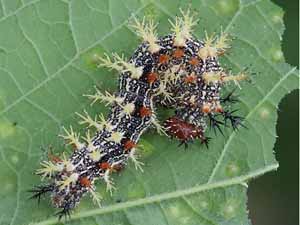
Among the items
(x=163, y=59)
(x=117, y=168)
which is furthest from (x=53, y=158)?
(x=163, y=59)

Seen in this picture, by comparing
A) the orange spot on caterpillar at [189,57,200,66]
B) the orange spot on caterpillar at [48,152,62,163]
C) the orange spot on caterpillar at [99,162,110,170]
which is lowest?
the orange spot on caterpillar at [99,162,110,170]

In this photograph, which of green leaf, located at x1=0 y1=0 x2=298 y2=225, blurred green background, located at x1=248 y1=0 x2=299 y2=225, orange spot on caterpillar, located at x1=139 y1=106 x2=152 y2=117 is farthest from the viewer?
blurred green background, located at x1=248 y1=0 x2=299 y2=225

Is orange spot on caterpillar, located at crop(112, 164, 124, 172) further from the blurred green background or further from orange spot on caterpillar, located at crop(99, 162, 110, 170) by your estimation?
the blurred green background

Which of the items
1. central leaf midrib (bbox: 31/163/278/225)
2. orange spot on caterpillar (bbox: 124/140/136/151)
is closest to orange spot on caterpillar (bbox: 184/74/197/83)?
orange spot on caterpillar (bbox: 124/140/136/151)

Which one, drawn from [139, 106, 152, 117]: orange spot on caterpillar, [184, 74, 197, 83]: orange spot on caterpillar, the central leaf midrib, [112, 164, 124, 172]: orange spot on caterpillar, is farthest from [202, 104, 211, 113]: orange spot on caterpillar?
[112, 164, 124, 172]: orange spot on caterpillar

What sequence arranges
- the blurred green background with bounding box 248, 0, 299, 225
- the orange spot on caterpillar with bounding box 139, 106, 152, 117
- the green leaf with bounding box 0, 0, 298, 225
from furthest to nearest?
the blurred green background with bounding box 248, 0, 299, 225 → the orange spot on caterpillar with bounding box 139, 106, 152, 117 → the green leaf with bounding box 0, 0, 298, 225

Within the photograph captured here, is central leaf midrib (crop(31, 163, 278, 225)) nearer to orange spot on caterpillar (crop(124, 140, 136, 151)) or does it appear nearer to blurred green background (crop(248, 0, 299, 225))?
orange spot on caterpillar (crop(124, 140, 136, 151))

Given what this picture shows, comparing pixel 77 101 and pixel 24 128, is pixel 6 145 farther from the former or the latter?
pixel 77 101

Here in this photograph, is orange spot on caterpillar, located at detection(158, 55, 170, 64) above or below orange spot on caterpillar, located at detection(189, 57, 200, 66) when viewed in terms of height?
above

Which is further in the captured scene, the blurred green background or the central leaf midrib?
the blurred green background
